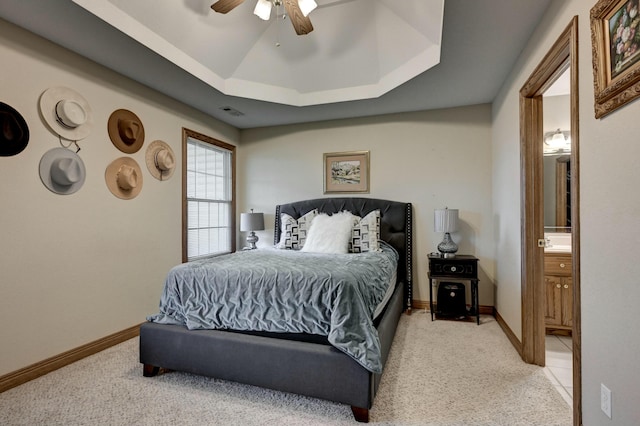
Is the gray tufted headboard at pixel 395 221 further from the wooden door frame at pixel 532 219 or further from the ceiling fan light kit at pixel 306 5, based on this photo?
the ceiling fan light kit at pixel 306 5

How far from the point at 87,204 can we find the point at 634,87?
→ 3593 millimetres

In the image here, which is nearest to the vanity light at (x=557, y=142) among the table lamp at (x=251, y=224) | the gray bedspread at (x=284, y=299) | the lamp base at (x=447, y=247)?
the lamp base at (x=447, y=247)

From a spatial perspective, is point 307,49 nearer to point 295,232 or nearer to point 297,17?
point 297,17

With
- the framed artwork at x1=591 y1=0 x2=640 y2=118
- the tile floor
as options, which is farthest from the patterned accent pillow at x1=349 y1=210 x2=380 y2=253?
the framed artwork at x1=591 y1=0 x2=640 y2=118

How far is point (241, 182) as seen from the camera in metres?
4.76

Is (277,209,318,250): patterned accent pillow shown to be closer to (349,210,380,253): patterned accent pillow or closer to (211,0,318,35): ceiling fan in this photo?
(349,210,380,253): patterned accent pillow

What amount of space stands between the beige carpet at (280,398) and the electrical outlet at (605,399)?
17.6 inches

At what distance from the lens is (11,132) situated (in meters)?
2.13

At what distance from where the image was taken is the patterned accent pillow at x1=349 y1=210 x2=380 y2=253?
3385 mm

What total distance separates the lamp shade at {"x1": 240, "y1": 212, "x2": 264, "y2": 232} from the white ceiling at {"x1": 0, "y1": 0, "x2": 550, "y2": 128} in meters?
1.39

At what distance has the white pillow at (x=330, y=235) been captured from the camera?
3.25 meters

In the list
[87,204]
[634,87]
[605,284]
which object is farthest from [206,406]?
[634,87]

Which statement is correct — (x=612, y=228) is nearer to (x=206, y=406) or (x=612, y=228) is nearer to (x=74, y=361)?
(x=206, y=406)

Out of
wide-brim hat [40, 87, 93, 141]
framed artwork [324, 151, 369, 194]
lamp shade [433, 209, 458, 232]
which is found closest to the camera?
wide-brim hat [40, 87, 93, 141]
